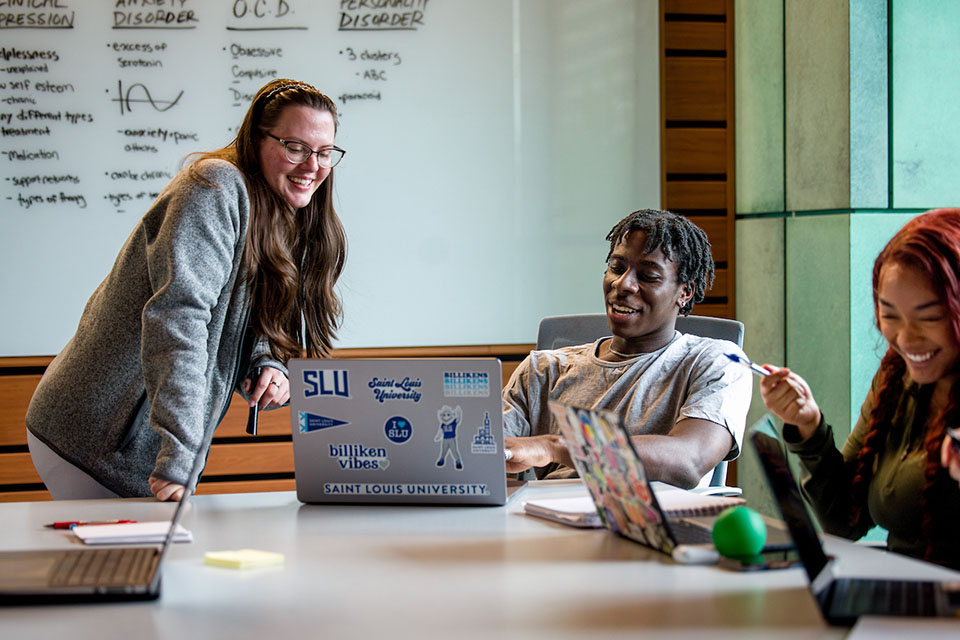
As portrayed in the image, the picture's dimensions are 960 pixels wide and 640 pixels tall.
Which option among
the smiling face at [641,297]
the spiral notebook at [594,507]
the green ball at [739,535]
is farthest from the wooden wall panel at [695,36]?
the green ball at [739,535]

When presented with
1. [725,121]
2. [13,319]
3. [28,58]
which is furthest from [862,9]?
[13,319]

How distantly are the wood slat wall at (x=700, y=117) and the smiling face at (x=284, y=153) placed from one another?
212 centimetres

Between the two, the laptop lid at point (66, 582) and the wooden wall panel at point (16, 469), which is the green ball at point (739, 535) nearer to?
the laptop lid at point (66, 582)

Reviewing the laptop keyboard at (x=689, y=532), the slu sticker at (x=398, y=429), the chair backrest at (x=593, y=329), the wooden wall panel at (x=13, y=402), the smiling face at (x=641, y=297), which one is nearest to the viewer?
the laptop keyboard at (x=689, y=532)

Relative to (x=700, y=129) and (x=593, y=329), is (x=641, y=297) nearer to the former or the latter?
(x=593, y=329)

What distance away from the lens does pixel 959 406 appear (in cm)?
157

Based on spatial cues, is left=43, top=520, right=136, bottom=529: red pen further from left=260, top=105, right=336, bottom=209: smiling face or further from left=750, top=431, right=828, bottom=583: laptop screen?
left=750, top=431, right=828, bottom=583: laptop screen

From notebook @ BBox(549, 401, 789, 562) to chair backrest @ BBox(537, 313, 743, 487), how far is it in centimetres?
103

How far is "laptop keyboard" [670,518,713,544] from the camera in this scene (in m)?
1.39

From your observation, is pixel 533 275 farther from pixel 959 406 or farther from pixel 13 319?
pixel 959 406

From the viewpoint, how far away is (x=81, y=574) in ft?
4.09

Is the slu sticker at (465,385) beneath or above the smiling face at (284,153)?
beneath

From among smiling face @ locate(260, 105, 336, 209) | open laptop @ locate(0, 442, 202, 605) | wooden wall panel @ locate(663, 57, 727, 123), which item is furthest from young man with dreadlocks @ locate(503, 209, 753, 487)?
wooden wall panel @ locate(663, 57, 727, 123)

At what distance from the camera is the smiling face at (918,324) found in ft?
5.15
